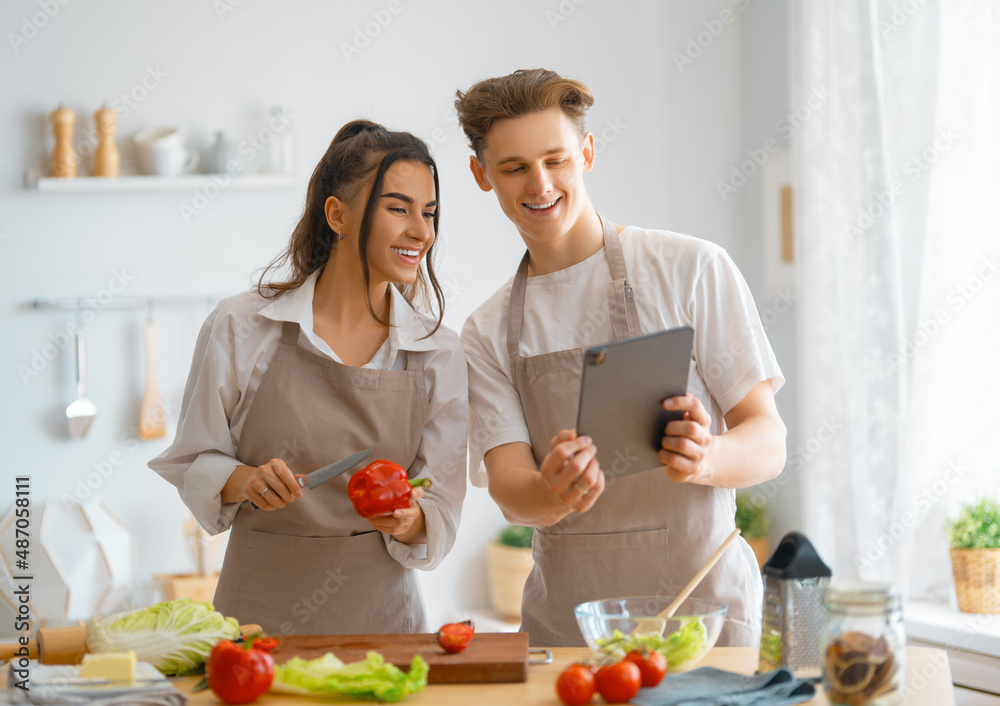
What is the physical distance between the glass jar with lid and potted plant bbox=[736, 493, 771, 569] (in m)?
2.75

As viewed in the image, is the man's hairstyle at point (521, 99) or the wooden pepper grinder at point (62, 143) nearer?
the man's hairstyle at point (521, 99)

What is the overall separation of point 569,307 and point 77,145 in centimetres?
255

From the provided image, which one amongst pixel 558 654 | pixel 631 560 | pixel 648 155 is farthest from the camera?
pixel 648 155

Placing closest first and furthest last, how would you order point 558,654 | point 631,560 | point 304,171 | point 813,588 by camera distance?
1. point 813,588
2. point 558,654
3. point 631,560
4. point 304,171

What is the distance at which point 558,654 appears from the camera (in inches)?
Result: 57.5

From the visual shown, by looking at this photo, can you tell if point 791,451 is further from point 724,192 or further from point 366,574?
point 366,574

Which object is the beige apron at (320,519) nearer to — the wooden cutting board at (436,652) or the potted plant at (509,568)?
the wooden cutting board at (436,652)

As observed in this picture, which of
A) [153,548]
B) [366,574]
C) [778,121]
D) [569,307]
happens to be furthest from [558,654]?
[778,121]

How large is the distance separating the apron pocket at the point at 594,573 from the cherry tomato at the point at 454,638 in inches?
15.0

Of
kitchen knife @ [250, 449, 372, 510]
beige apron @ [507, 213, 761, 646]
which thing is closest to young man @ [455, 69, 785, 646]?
beige apron @ [507, 213, 761, 646]

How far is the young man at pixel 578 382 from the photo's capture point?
5.51ft
